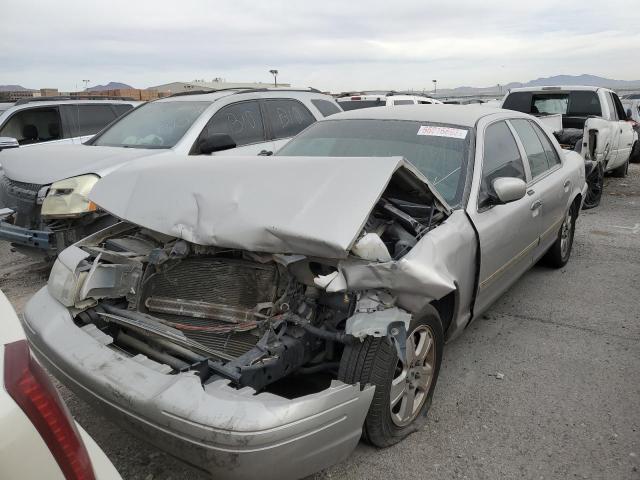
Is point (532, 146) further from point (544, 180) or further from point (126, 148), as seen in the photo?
point (126, 148)

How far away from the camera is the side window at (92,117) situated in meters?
8.20

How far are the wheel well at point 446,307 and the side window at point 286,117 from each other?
4.04m

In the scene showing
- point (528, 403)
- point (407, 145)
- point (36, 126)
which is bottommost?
point (528, 403)

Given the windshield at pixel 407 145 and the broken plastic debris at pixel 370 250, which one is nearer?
the broken plastic debris at pixel 370 250

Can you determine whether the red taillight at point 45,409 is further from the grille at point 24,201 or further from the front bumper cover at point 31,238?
the grille at point 24,201

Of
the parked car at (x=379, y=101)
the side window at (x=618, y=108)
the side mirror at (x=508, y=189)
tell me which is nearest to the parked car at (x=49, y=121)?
the parked car at (x=379, y=101)

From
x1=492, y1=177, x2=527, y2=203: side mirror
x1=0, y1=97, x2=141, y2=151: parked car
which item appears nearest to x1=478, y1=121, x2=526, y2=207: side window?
x1=492, y1=177, x2=527, y2=203: side mirror

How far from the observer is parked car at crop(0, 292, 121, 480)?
1096 millimetres

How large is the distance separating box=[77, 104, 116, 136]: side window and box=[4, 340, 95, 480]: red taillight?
25.8 ft

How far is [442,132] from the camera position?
3580 millimetres

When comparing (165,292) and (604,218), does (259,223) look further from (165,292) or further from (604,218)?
(604,218)

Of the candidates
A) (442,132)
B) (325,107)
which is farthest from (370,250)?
(325,107)

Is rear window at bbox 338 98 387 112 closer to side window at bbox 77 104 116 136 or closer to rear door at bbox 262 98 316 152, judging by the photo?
rear door at bbox 262 98 316 152

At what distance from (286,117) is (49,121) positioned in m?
4.06
